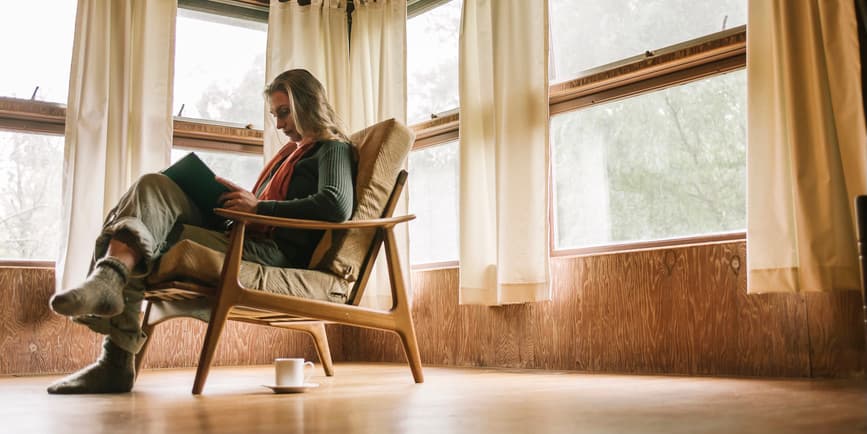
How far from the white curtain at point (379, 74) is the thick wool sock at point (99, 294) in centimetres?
181

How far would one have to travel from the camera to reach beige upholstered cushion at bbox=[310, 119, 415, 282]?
96.5 inches

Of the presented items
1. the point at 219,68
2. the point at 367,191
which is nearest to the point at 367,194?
the point at 367,191

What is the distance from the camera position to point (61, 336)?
339cm

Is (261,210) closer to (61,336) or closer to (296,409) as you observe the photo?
(296,409)

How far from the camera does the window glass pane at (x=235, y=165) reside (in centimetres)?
393

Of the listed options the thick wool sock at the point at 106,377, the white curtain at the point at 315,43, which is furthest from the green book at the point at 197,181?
the white curtain at the point at 315,43

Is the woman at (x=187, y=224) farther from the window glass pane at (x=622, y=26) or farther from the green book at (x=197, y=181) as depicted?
the window glass pane at (x=622, y=26)

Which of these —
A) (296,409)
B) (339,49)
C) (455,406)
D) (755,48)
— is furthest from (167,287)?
(339,49)

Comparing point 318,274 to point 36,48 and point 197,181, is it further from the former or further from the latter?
point 36,48

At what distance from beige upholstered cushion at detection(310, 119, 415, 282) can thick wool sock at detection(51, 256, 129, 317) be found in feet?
2.06

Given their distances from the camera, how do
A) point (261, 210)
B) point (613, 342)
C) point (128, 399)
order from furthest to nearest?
point (613, 342) < point (261, 210) < point (128, 399)

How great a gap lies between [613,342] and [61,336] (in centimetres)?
230

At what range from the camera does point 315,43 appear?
13.2 feet

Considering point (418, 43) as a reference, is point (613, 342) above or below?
below
